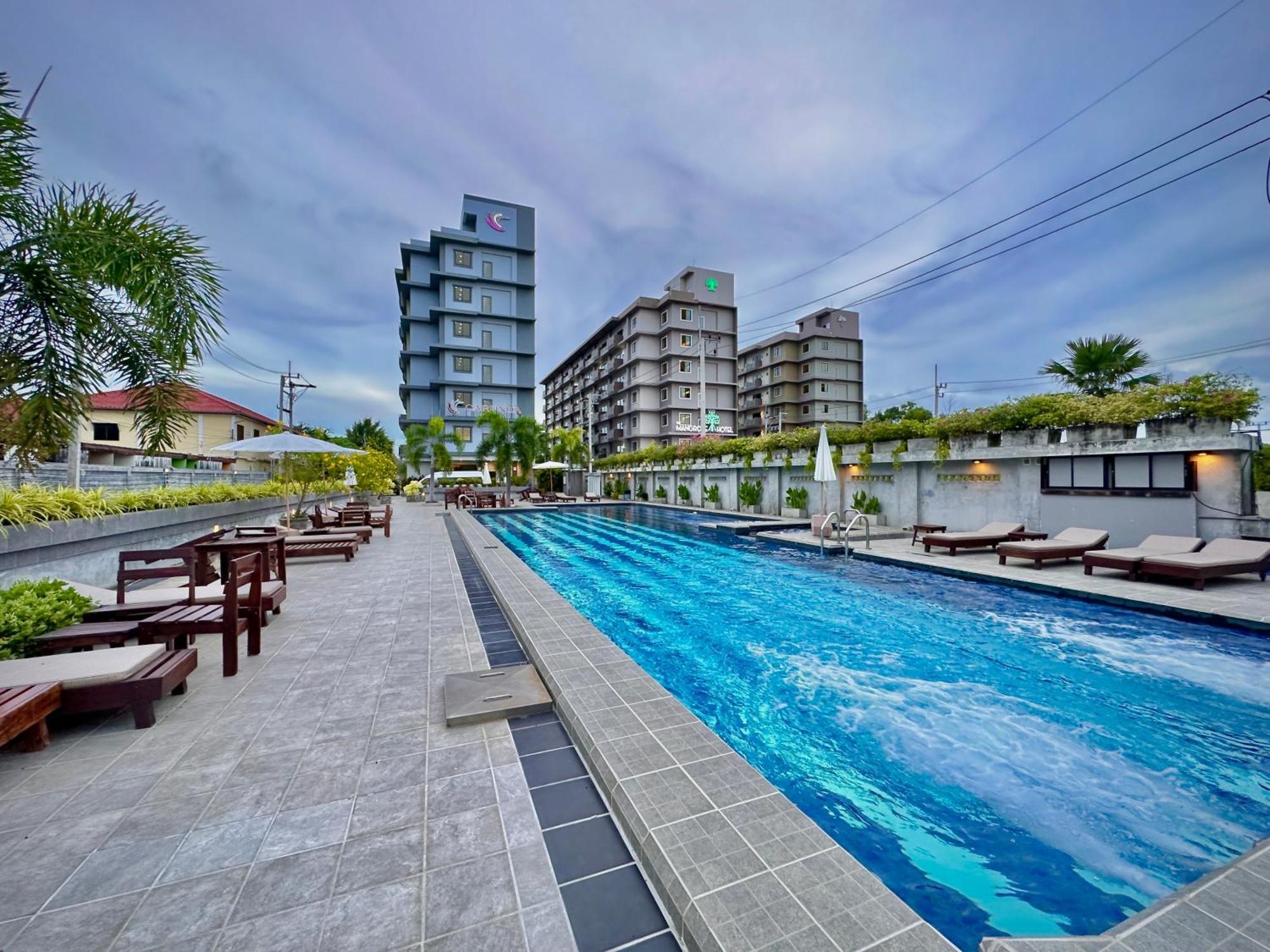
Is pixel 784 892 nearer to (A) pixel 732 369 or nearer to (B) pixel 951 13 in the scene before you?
(B) pixel 951 13

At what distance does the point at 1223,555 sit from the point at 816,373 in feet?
154

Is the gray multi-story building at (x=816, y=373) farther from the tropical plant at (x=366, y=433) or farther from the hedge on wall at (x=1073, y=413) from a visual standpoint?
the tropical plant at (x=366, y=433)

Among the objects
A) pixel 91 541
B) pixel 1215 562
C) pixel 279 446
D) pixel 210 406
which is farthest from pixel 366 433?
pixel 1215 562

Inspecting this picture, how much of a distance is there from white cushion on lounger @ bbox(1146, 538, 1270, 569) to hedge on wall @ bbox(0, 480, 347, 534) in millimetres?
14150

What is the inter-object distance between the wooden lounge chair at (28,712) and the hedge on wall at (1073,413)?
14.1 metres

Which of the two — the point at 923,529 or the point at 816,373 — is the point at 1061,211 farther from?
the point at 816,373

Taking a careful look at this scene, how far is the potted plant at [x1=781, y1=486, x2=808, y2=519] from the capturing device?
1816 cm

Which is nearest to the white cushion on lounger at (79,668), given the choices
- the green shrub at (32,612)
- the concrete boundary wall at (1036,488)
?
the green shrub at (32,612)

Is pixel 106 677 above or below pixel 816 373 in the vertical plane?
below

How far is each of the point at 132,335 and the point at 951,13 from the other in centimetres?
1781

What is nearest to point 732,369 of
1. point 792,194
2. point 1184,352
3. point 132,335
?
point 792,194

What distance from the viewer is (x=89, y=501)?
595 cm

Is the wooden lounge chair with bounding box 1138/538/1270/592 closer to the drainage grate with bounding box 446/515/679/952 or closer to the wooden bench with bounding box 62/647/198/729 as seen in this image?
the drainage grate with bounding box 446/515/679/952

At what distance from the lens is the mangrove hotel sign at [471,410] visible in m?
41.8
